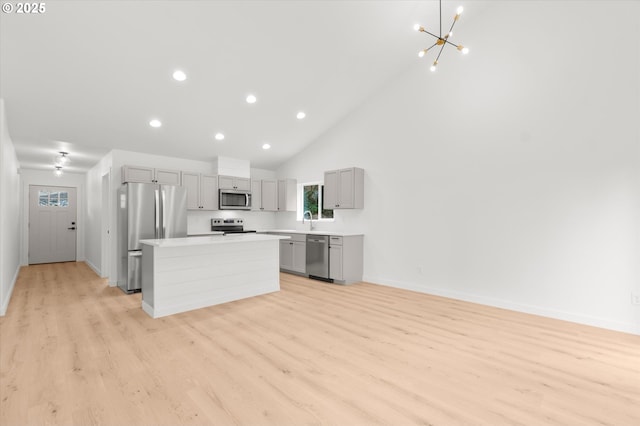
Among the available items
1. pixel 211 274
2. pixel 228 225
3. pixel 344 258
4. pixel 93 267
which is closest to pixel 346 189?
pixel 344 258

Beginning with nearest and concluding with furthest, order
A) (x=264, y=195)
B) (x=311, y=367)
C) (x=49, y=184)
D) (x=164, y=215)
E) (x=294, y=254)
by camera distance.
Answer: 1. (x=311, y=367)
2. (x=164, y=215)
3. (x=294, y=254)
4. (x=264, y=195)
5. (x=49, y=184)

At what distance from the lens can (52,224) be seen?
27.8 ft

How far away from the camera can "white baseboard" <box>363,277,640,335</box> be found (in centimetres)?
351

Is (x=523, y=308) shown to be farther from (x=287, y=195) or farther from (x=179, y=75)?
(x=179, y=75)

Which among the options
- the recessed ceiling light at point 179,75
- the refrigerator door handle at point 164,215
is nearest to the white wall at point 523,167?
the recessed ceiling light at point 179,75

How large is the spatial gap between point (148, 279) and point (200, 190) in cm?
266

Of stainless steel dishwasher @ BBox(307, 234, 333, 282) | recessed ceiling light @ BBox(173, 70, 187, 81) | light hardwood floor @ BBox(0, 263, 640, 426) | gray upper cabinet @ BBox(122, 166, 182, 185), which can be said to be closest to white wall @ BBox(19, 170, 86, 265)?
gray upper cabinet @ BBox(122, 166, 182, 185)

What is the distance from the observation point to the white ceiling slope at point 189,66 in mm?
3457

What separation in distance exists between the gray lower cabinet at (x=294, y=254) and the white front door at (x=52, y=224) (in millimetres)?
6401

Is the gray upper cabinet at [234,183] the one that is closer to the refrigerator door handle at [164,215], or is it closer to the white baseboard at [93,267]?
the refrigerator door handle at [164,215]

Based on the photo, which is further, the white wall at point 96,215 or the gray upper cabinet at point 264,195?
the gray upper cabinet at point 264,195

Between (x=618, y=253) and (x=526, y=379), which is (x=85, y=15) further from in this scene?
(x=618, y=253)

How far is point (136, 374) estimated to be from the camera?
2.47 m

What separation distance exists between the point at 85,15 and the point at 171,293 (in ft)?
10.6
